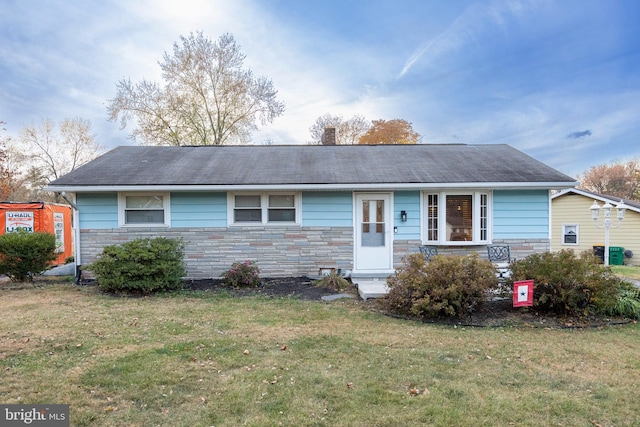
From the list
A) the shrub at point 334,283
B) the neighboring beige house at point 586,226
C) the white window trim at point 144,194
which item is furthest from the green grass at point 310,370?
the neighboring beige house at point 586,226

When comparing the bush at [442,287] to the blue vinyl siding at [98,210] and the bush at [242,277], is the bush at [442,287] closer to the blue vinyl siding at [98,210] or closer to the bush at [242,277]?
the bush at [242,277]

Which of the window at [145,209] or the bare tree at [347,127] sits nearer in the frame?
the window at [145,209]

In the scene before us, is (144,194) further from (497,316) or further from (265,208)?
(497,316)

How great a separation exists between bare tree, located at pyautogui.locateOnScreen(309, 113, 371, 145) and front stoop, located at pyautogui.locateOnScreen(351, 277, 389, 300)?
64.3 ft

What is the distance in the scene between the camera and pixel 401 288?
5.48 metres

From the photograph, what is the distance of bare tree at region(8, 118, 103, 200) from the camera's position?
2296 centimetres

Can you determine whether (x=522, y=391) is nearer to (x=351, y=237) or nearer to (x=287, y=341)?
(x=287, y=341)

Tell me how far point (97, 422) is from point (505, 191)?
8.62 m

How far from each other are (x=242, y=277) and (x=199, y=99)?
18116 mm

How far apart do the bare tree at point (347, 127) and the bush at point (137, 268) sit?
2052 cm

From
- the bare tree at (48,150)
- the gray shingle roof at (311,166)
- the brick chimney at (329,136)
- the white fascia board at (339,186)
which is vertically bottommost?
the white fascia board at (339,186)

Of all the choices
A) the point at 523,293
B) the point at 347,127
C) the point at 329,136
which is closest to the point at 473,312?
the point at 523,293

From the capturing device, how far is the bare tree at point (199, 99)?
2114 centimetres

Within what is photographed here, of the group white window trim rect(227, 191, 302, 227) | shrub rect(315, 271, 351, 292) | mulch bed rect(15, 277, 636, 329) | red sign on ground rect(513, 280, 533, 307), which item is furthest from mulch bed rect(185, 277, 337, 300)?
red sign on ground rect(513, 280, 533, 307)
